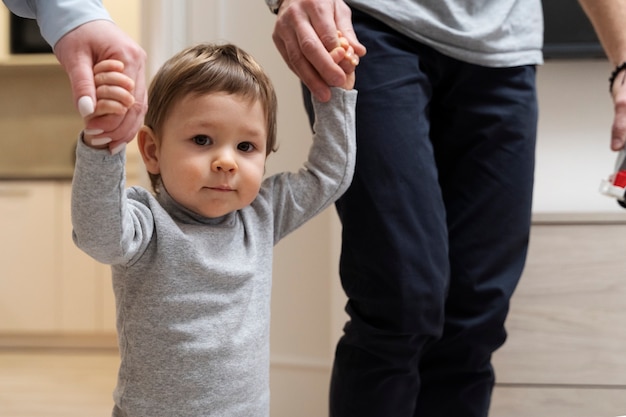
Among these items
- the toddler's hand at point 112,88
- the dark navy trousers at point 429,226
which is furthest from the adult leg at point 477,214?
the toddler's hand at point 112,88

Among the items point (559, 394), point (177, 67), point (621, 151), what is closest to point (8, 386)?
point (559, 394)

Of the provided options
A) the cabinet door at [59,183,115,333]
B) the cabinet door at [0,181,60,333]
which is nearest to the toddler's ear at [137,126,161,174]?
the cabinet door at [59,183,115,333]

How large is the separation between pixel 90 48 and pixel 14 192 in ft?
9.97

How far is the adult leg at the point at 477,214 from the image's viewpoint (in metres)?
1.17

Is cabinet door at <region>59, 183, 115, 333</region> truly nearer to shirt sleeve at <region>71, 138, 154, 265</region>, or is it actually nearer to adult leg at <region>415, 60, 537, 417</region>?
adult leg at <region>415, 60, 537, 417</region>

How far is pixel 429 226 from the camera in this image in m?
1.08

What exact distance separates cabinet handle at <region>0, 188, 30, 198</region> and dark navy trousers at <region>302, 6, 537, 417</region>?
2.79 m

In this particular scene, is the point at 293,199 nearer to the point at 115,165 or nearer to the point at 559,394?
the point at 115,165

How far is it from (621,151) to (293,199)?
0.53 metres

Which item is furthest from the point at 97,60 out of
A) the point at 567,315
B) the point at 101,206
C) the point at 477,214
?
the point at 567,315

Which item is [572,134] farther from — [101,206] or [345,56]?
[101,206]

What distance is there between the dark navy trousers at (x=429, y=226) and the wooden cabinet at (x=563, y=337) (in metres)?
0.56

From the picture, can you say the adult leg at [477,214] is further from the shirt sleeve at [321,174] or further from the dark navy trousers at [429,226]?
the shirt sleeve at [321,174]

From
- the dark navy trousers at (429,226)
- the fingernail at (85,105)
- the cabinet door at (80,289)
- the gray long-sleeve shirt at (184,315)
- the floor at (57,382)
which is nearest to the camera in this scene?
the fingernail at (85,105)
